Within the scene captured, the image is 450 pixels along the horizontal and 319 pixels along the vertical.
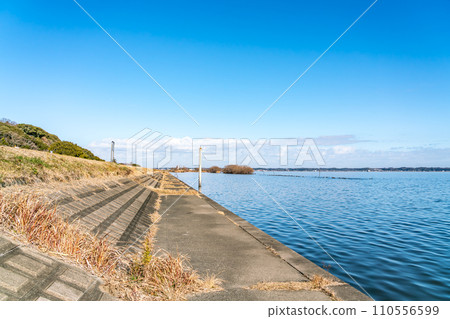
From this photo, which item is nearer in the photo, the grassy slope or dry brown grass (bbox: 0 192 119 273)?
dry brown grass (bbox: 0 192 119 273)

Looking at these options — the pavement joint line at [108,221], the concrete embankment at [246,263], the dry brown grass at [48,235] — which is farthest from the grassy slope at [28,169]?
the concrete embankment at [246,263]

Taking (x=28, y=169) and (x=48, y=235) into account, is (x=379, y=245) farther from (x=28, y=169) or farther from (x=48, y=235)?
(x=28, y=169)

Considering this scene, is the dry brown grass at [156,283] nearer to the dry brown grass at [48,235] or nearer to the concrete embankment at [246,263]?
the concrete embankment at [246,263]

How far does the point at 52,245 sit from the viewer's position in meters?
3.71

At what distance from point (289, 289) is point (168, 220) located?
23.1 feet

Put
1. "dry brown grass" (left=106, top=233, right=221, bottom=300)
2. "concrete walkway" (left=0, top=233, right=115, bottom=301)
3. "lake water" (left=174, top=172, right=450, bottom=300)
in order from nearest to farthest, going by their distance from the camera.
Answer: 1. "concrete walkway" (left=0, top=233, right=115, bottom=301)
2. "dry brown grass" (left=106, top=233, right=221, bottom=300)
3. "lake water" (left=174, top=172, right=450, bottom=300)

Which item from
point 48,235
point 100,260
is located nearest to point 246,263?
point 100,260

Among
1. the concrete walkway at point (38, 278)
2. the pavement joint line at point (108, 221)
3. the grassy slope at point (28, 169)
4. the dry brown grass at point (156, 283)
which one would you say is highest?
the grassy slope at point (28, 169)

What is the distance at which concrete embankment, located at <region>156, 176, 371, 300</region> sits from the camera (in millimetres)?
3992

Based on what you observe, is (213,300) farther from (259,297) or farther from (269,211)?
(269,211)

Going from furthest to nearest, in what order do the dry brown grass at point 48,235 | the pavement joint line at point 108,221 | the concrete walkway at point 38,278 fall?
1. the pavement joint line at point 108,221
2. the dry brown grass at point 48,235
3. the concrete walkway at point 38,278

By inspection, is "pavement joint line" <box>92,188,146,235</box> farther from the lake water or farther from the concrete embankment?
the lake water

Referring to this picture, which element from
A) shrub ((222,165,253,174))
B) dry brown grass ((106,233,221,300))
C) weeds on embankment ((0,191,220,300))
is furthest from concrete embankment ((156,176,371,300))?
shrub ((222,165,253,174))

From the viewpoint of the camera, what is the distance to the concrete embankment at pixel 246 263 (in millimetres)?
3992
